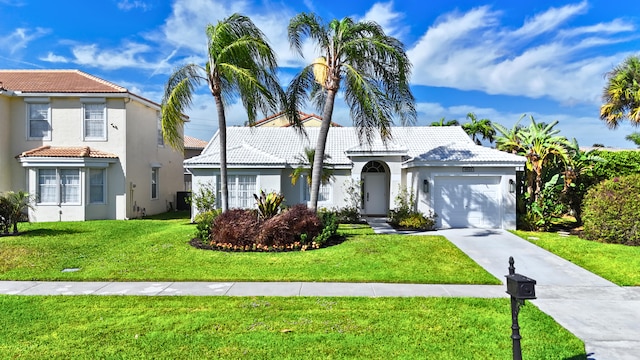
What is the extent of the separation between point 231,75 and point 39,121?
45.2 ft

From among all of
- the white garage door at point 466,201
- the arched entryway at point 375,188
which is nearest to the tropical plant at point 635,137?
the white garage door at point 466,201

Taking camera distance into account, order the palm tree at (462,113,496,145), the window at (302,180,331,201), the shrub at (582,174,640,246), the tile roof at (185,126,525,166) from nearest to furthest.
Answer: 1. the shrub at (582,174,640,246)
2. the tile roof at (185,126,525,166)
3. the window at (302,180,331,201)
4. the palm tree at (462,113,496,145)

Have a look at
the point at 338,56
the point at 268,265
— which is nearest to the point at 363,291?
the point at 268,265

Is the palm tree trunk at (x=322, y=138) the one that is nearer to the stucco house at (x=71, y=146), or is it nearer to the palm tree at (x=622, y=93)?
the stucco house at (x=71, y=146)

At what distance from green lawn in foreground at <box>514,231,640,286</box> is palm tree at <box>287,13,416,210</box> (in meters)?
6.84

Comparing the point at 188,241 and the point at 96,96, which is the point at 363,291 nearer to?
the point at 188,241

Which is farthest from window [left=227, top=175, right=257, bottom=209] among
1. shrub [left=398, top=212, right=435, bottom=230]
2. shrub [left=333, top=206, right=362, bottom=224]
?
shrub [left=398, top=212, right=435, bottom=230]

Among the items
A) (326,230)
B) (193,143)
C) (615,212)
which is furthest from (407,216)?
(193,143)

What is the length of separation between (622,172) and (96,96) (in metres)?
25.4

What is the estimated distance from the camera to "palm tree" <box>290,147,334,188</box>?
18361 mm

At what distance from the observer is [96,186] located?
19.5m

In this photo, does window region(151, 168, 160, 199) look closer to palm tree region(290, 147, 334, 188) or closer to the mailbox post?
palm tree region(290, 147, 334, 188)

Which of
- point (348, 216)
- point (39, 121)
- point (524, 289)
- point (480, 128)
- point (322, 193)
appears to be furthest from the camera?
point (480, 128)

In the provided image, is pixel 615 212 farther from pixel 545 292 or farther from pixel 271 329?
pixel 271 329
